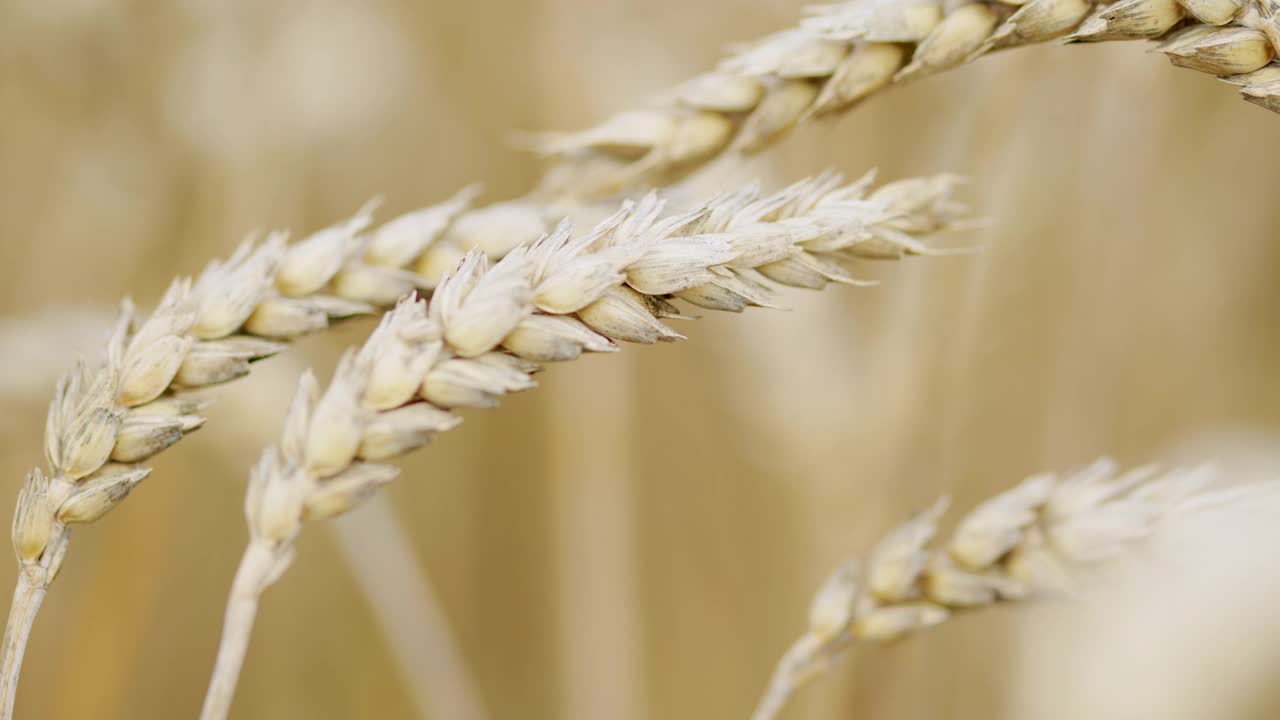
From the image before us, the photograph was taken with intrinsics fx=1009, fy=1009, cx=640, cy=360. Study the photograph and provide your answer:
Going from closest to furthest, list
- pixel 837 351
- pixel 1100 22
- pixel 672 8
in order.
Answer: pixel 1100 22 < pixel 837 351 < pixel 672 8

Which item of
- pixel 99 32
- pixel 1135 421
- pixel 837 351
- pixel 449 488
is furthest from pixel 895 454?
pixel 99 32

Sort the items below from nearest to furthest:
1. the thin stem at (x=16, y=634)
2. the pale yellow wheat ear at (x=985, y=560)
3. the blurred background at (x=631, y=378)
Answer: the thin stem at (x=16, y=634) → the pale yellow wheat ear at (x=985, y=560) → the blurred background at (x=631, y=378)

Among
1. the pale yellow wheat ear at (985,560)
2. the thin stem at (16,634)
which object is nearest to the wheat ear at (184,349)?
the thin stem at (16,634)

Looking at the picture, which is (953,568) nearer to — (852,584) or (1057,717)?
(852,584)

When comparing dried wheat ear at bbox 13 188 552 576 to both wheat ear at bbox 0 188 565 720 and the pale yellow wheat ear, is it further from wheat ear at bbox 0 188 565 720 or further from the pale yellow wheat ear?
the pale yellow wheat ear

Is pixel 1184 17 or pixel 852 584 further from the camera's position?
pixel 852 584

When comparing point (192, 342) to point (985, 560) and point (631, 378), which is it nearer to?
point (985, 560)

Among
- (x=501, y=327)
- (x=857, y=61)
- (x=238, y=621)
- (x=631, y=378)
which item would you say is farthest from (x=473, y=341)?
(x=631, y=378)

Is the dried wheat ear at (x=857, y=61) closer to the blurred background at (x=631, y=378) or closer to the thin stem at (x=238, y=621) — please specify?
the thin stem at (x=238, y=621)
